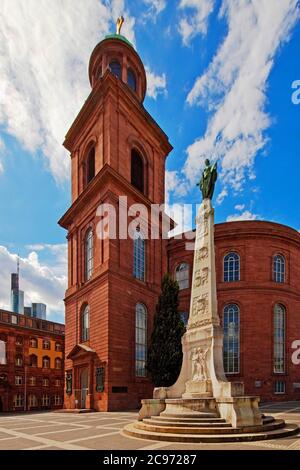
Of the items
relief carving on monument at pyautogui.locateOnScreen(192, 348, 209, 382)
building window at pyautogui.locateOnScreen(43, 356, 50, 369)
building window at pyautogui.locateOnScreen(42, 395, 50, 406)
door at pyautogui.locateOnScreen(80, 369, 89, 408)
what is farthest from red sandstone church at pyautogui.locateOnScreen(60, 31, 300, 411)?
building window at pyautogui.locateOnScreen(43, 356, 50, 369)

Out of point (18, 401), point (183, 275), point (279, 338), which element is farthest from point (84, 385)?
point (18, 401)

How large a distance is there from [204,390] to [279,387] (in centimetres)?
2119

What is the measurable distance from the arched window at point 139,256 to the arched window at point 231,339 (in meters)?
8.55

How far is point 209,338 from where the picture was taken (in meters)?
16.1

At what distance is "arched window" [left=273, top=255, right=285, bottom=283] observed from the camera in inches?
1405

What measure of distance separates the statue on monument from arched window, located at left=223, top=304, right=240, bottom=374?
18647 millimetres

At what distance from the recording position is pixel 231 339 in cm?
3444

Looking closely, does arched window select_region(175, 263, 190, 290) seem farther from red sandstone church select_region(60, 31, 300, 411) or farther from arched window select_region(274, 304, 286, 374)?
arched window select_region(274, 304, 286, 374)

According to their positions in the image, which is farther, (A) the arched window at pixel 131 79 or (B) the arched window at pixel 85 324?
(A) the arched window at pixel 131 79

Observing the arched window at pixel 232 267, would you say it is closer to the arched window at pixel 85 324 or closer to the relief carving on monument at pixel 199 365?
the arched window at pixel 85 324

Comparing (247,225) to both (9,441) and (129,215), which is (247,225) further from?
(9,441)

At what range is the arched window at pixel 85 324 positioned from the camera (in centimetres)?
3228

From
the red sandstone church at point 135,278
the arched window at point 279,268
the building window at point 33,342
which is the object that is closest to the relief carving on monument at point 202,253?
the red sandstone church at point 135,278
